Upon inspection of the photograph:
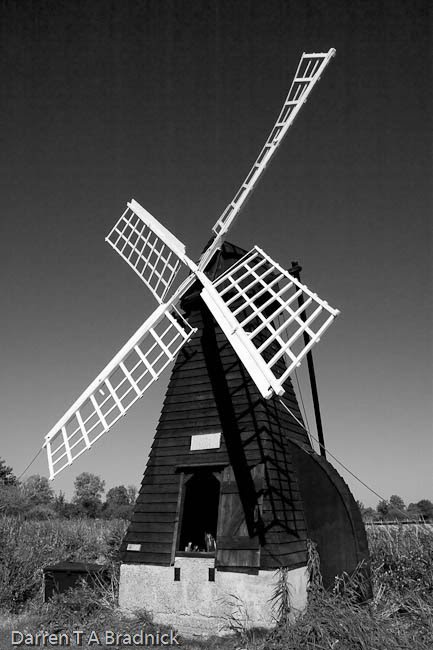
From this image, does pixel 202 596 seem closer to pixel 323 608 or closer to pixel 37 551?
pixel 323 608

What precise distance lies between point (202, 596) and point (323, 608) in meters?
2.08

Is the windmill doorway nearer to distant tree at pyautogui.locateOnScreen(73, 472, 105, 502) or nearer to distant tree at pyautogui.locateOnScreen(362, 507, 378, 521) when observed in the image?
distant tree at pyautogui.locateOnScreen(362, 507, 378, 521)

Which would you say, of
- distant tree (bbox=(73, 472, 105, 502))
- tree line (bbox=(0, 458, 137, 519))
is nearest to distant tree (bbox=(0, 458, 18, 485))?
tree line (bbox=(0, 458, 137, 519))

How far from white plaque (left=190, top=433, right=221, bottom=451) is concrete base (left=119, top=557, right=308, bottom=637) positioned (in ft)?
6.69

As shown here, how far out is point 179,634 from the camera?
9.02m

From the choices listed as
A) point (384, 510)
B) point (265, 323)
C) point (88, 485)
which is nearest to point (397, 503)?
point (384, 510)

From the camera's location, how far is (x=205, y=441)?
1042 cm

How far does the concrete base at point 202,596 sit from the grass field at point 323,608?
210mm

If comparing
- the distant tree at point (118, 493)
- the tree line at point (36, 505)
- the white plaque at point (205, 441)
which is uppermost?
the white plaque at point (205, 441)

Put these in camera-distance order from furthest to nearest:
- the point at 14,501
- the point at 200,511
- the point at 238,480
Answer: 1. the point at 14,501
2. the point at 200,511
3. the point at 238,480

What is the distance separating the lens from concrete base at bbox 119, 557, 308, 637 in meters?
8.64

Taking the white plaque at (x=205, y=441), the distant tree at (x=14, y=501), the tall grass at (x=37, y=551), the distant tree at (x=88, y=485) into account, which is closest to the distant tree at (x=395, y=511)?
the white plaque at (x=205, y=441)

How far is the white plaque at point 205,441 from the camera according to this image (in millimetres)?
10281

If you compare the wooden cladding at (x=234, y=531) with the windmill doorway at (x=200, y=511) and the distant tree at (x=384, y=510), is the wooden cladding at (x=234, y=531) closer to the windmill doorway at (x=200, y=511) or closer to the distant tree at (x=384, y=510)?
the distant tree at (x=384, y=510)
